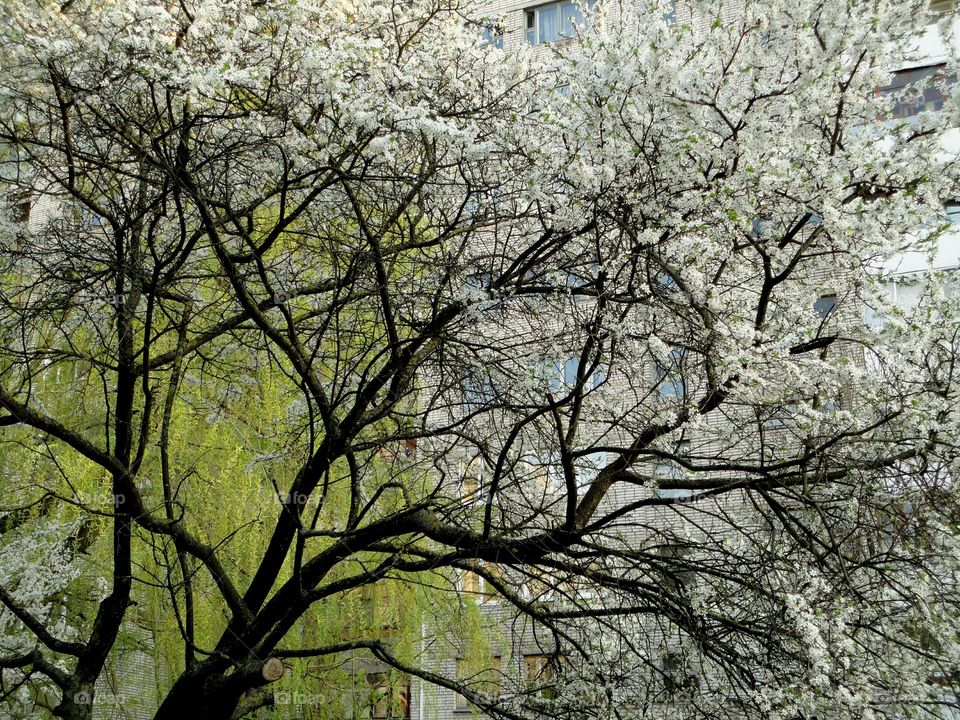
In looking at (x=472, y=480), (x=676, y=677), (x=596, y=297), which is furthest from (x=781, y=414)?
(x=472, y=480)

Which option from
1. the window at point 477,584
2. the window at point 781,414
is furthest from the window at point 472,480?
the window at point 781,414

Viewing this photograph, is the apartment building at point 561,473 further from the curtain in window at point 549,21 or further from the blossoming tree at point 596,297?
the blossoming tree at point 596,297

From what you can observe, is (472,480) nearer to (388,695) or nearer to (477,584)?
(388,695)

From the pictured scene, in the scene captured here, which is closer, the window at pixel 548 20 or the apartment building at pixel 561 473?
the apartment building at pixel 561 473

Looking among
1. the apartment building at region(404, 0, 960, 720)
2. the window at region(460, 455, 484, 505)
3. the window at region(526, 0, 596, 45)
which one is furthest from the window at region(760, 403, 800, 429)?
the window at region(526, 0, 596, 45)

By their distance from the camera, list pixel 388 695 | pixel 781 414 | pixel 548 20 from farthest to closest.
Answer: pixel 548 20 → pixel 388 695 → pixel 781 414

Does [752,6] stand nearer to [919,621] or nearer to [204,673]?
[919,621]

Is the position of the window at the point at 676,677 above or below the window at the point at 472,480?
below

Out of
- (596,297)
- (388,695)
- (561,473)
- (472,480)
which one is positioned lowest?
(388,695)

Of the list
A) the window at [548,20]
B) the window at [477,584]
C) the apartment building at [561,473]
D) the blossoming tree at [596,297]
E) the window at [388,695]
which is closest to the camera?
the blossoming tree at [596,297]

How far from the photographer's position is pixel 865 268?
8141mm

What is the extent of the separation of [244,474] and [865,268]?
6968 millimetres

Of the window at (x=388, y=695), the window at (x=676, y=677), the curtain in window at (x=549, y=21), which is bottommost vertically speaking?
the window at (x=676, y=677)

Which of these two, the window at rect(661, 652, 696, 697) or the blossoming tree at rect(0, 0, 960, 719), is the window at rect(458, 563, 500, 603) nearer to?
the blossoming tree at rect(0, 0, 960, 719)
